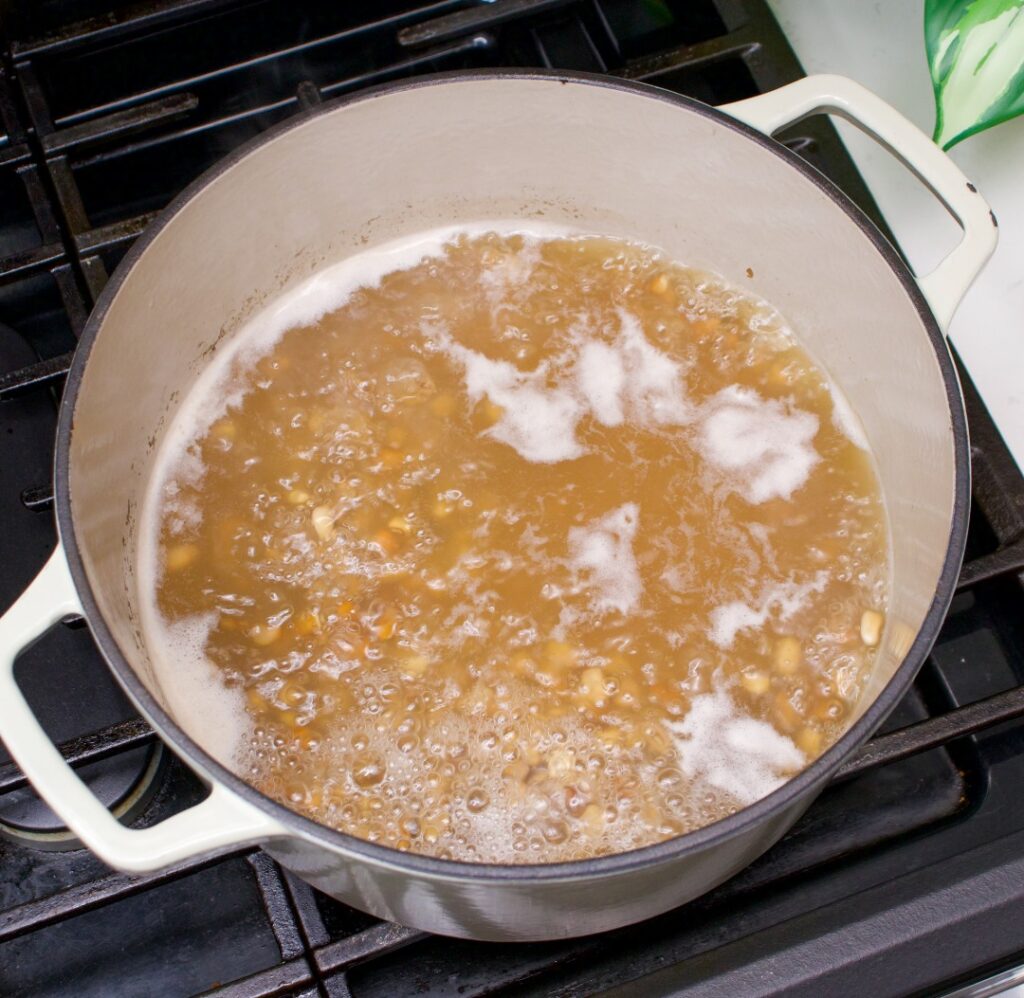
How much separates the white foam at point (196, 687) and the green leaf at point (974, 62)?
790 mm

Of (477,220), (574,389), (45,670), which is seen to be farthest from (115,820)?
(477,220)

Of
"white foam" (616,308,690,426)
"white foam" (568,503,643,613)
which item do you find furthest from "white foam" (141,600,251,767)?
"white foam" (616,308,690,426)

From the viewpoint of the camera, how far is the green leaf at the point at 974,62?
98 cm

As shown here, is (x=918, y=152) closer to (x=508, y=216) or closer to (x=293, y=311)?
(x=508, y=216)

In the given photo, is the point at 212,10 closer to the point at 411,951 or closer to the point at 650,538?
Answer: the point at 650,538

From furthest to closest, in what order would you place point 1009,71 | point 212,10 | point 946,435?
point 212,10 → point 1009,71 → point 946,435

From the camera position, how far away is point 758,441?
1045 millimetres

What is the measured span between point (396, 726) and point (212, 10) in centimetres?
75

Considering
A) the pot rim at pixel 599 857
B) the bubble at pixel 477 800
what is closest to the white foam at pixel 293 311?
the pot rim at pixel 599 857

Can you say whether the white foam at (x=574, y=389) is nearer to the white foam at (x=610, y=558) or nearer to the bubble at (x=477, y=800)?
the white foam at (x=610, y=558)

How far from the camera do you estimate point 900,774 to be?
0.99m

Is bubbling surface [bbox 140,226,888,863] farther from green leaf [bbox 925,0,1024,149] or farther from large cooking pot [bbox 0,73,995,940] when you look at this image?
green leaf [bbox 925,0,1024,149]

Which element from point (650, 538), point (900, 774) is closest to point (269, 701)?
point (650, 538)

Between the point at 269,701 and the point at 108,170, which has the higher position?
the point at 108,170
